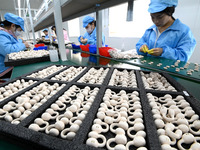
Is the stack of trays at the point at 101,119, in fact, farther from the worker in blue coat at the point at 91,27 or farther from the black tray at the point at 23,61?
the worker in blue coat at the point at 91,27

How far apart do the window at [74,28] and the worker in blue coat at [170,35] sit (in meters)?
5.52

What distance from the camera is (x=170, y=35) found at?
1.45 m

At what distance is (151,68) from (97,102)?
761mm

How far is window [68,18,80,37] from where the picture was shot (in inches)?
247

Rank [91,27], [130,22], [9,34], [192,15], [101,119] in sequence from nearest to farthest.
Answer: [101,119] < [9,34] < [192,15] < [91,27] < [130,22]

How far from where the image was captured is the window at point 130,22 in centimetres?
351

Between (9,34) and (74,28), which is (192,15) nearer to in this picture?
(9,34)

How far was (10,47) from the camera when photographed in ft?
6.03

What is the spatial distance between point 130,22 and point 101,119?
13.4 feet

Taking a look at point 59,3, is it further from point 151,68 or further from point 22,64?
point 151,68

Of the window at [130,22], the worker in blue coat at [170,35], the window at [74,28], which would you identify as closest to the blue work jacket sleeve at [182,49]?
the worker in blue coat at [170,35]

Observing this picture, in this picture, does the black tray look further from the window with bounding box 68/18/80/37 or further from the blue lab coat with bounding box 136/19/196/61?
the window with bounding box 68/18/80/37

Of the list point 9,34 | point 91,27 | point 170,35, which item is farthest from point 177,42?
point 9,34

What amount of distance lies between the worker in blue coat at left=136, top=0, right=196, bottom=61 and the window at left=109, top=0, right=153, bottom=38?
84.1 inches
